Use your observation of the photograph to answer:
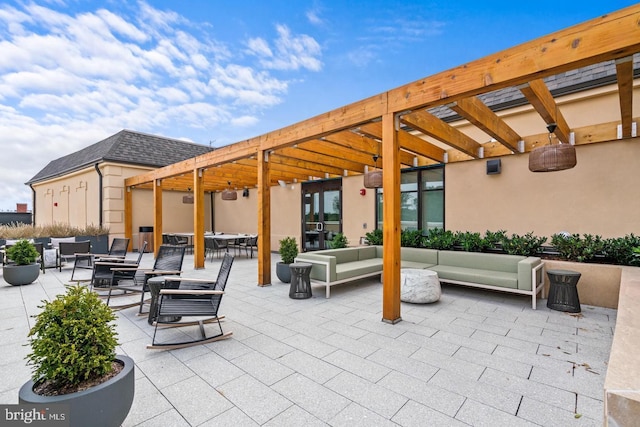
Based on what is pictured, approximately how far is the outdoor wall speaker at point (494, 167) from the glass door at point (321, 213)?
457 centimetres

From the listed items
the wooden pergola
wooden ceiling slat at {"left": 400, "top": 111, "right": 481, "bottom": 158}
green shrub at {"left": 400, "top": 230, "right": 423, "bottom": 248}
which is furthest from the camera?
green shrub at {"left": 400, "top": 230, "right": 423, "bottom": 248}

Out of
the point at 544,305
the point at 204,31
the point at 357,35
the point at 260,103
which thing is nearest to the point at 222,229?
the point at 260,103

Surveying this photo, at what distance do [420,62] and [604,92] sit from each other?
5786 mm

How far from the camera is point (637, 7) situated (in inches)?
88.8

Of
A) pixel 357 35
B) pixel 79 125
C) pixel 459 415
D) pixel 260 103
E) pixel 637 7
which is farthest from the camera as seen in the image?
pixel 79 125

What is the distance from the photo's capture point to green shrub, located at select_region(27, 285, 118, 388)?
1.53m

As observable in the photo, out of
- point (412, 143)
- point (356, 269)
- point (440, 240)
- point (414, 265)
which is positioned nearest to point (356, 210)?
point (440, 240)

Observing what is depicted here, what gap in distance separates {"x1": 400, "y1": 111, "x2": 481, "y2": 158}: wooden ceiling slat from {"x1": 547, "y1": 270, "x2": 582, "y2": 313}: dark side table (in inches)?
108

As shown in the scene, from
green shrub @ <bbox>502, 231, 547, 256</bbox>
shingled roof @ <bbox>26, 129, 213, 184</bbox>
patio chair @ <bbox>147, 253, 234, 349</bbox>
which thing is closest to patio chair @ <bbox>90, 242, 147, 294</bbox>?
patio chair @ <bbox>147, 253, 234, 349</bbox>

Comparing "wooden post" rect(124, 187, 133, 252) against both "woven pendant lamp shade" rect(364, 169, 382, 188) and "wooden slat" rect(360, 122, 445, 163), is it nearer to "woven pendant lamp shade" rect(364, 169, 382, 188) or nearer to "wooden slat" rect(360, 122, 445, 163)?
"woven pendant lamp shade" rect(364, 169, 382, 188)

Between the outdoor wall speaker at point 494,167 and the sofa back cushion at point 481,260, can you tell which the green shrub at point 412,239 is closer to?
the sofa back cushion at point 481,260

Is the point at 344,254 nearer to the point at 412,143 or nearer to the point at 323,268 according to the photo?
the point at 323,268

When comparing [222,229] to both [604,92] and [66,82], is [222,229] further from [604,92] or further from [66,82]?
[604,92]

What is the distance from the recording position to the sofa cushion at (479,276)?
15.5 feet
